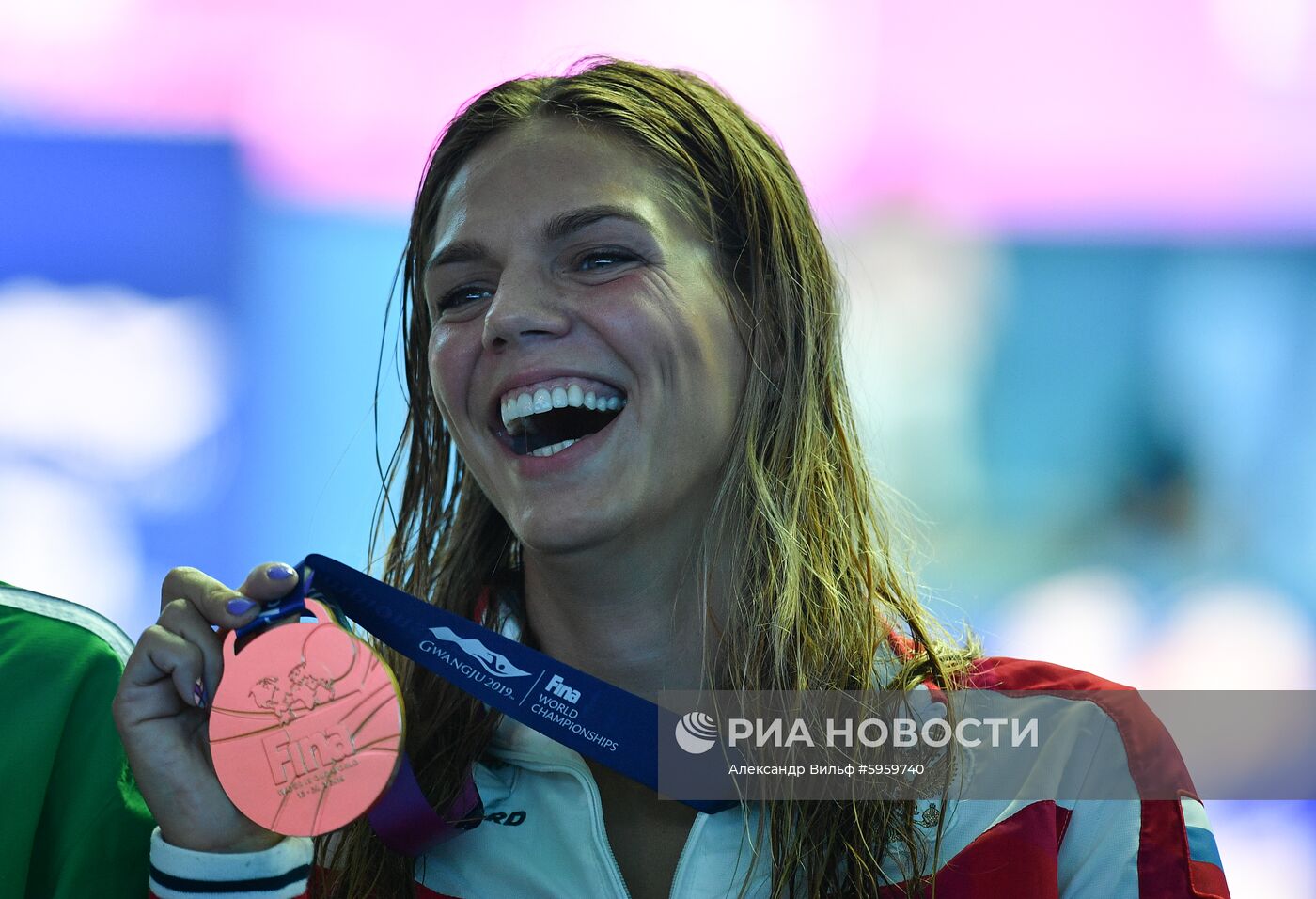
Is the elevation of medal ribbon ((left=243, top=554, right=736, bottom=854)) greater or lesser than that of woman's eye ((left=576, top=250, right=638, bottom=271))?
lesser

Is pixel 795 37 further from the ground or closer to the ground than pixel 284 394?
further from the ground

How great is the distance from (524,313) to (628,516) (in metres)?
0.23

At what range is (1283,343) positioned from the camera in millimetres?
2906

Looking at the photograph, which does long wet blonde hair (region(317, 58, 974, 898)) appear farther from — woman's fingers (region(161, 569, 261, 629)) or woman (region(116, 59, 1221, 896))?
woman's fingers (region(161, 569, 261, 629))

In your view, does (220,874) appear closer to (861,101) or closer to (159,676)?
(159,676)

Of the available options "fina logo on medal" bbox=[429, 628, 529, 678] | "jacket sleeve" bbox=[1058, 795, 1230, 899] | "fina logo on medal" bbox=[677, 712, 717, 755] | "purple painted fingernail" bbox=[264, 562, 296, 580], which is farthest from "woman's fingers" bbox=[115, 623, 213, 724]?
"jacket sleeve" bbox=[1058, 795, 1230, 899]

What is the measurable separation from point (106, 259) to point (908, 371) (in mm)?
1661

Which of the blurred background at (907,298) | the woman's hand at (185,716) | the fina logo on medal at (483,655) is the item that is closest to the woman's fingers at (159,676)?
the woman's hand at (185,716)

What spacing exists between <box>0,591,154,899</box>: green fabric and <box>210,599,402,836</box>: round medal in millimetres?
146

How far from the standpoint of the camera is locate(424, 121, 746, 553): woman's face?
4.44 feet

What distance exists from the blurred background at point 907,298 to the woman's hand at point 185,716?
4.53 feet

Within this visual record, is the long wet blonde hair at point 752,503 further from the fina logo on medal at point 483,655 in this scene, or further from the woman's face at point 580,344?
the fina logo on medal at point 483,655

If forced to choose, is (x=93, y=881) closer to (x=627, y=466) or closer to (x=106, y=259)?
(x=627, y=466)

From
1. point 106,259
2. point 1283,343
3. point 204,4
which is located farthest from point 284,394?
point 1283,343
